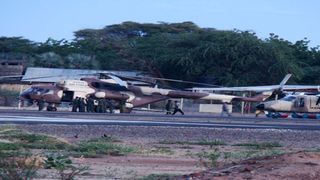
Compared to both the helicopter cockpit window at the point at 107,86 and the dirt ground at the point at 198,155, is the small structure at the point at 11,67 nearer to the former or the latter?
the helicopter cockpit window at the point at 107,86

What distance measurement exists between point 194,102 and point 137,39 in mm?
25884

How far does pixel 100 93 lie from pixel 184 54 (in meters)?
32.5

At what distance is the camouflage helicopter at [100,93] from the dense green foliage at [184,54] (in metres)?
25.2

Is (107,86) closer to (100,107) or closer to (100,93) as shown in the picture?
(100,93)

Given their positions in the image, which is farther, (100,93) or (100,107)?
(100,93)

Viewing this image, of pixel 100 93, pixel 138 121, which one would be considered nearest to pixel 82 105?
pixel 100 93

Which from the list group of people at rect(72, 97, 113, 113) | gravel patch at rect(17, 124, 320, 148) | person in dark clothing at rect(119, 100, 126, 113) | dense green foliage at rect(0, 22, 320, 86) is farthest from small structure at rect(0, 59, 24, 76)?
gravel patch at rect(17, 124, 320, 148)

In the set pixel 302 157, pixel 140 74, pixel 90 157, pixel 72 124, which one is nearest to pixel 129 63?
pixel 140 74

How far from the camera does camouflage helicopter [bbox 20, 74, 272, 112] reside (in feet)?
199

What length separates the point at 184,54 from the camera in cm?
9244

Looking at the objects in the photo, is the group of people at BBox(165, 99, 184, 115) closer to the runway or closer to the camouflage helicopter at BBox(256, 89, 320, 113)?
the camouflage helicopter at BBox(256, 89, 320, 113)

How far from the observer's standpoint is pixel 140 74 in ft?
305

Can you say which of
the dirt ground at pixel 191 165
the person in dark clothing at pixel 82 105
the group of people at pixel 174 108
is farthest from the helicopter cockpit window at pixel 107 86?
the dirt ground at pixel 191 165

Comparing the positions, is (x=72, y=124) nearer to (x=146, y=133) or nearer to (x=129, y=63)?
(x=146, y=133)
